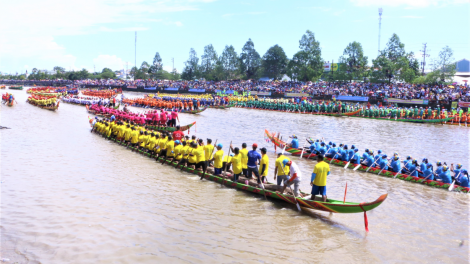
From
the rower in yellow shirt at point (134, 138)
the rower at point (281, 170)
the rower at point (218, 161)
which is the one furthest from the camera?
the rower in yellow shirt at point (134, 138)

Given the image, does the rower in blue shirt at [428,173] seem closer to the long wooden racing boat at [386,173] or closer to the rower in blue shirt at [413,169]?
the long wooden racing boat at [386,173]

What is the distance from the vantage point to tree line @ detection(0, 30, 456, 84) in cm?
5738

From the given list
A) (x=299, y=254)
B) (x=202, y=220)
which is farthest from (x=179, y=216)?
(x=299, y=254)

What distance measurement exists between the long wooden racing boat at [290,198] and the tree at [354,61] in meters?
57.9

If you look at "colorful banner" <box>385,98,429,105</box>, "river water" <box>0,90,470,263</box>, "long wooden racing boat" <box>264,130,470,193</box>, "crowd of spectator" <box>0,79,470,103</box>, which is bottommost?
"river water" <box>0,90,470,263</box>

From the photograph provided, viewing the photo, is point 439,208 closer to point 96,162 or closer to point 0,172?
point 96,162

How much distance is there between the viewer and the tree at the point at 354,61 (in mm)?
67062

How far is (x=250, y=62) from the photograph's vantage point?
99.3 m

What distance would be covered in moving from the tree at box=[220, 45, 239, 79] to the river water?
84479 mm

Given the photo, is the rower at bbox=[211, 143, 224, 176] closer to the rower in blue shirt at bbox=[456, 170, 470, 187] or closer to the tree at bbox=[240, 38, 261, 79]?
the rower in blue shirt at bbox=[456, 170, 470, 187]

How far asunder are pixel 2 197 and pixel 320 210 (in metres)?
10.0

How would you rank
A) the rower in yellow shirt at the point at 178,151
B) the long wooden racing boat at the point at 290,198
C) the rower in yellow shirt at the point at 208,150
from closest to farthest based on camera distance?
the long wooden racing boat at the point at 290,198 → the rower in yellow shirt at the point at 208,150 → the rower in yellow shirt at the point at 178,151

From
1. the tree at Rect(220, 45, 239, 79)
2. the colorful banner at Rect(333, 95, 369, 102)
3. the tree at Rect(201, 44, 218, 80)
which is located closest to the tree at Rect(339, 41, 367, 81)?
the colorful banner at Rect(333, 95, 369, 102)

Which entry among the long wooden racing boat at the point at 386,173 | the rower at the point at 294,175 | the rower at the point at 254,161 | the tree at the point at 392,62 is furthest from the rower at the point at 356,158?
the tree at the point at 392,62
